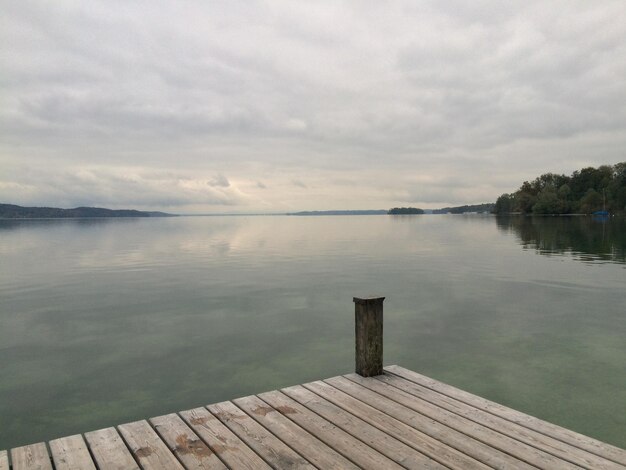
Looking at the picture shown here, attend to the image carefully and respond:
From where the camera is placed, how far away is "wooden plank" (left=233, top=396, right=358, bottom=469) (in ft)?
15.8

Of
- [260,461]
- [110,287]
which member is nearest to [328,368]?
[260,461]

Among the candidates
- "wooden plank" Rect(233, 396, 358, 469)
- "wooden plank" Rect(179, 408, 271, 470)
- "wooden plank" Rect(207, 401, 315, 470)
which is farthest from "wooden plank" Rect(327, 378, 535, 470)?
"wooden plank" Rect(179, 408, 271, 470)

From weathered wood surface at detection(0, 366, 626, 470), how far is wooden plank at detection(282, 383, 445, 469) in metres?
0.01

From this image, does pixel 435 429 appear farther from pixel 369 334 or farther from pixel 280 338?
pixel 280 338

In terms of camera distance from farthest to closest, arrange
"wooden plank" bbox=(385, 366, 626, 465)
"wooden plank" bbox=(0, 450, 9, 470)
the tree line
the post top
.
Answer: the tree line
the post top
"wooden plank" bbox=(385, 366, 626, 465)
"wooden plank" bbox=(0, 450, 9, 470)

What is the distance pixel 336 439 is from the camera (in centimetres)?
530

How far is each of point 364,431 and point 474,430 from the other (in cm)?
133

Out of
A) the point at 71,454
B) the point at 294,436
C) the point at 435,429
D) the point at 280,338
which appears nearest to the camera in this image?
the point at 71,454

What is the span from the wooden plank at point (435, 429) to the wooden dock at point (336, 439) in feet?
0.04

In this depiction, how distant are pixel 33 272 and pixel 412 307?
2354 cm

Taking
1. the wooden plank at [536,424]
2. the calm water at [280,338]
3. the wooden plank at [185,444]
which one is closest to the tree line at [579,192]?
the calm water at [280,338]

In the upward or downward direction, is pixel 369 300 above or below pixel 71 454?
above

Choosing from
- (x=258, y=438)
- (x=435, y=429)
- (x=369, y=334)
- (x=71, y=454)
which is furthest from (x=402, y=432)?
(x=71, y=454)

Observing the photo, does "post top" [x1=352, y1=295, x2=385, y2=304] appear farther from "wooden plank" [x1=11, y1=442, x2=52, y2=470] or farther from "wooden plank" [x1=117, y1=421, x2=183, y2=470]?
"wooden plank" [x1=11, y1=442, x2=52, y2=470]
